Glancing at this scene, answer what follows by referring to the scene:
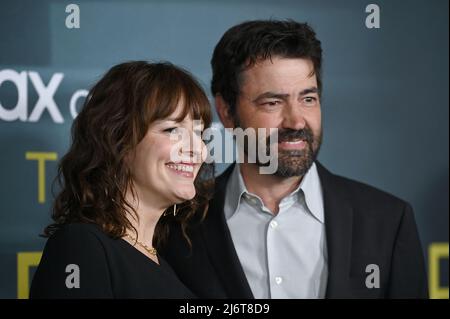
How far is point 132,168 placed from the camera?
1.52 metres

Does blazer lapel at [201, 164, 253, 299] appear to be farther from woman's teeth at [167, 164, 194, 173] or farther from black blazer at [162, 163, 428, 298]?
woman's teeth at [167, 164, 194, 173]

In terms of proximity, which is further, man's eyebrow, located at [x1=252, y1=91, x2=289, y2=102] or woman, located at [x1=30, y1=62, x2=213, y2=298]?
man's eyebrow, located at [x1=252, y1=91, x2=289, y2=102]

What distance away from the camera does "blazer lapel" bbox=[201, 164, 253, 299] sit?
65.5 inches

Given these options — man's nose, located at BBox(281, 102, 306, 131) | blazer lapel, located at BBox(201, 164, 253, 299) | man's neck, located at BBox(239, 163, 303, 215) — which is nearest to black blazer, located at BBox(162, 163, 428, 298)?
blazer lapel, located at BBox(201, 164, 253, 299)

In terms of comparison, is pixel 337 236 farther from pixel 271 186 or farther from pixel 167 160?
pixel 167 160

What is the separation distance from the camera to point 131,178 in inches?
60.2

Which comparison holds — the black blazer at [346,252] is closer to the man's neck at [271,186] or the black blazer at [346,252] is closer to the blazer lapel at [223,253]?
the blazer lapel at [223,253]

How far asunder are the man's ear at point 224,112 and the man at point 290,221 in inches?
1.9

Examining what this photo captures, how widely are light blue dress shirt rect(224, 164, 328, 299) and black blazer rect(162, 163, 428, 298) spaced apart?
40 mm

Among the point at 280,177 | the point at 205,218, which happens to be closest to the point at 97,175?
the point at 205,218

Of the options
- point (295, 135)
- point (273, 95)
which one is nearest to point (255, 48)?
point (273, 95)

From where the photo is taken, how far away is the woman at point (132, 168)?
1.43 metres
